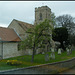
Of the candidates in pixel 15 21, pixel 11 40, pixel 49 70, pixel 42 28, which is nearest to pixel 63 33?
pixel 15 21

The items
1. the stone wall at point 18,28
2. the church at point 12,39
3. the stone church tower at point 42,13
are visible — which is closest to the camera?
the church at point 12,39

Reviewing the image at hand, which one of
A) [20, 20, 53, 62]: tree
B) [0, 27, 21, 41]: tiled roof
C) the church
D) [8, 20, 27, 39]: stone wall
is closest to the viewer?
[20, 20, 53, 62]: tree

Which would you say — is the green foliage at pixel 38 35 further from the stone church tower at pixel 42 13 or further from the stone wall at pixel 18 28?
the stone church tower at pixel 42 13

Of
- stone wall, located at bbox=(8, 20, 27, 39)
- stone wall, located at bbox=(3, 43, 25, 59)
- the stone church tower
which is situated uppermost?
the stone church tower

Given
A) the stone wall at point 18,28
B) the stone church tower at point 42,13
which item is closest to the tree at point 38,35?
the stone wall at point 18,28

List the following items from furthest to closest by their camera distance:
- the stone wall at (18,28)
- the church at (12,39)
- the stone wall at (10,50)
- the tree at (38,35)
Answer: the stone wall at (18,28) < the stone wall at (10,50) < the church at (12,39) < the tree at (38,35)

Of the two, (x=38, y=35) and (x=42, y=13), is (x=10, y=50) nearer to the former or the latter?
(x=38, y=35)

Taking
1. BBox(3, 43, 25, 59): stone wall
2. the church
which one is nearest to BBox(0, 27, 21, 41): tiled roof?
the church

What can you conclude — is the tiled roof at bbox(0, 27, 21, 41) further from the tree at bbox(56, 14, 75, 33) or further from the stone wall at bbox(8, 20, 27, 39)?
the tree at bbox(56, 14, 75, 33)

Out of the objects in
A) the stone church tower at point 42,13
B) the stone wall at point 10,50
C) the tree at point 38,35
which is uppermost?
the stone church tower at point 42,13

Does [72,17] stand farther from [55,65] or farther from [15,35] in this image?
[55,65]

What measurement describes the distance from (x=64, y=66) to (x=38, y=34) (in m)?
5.60

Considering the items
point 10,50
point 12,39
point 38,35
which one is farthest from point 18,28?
point 38,35

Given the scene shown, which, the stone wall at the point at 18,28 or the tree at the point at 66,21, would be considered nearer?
the stone wall at the point at 18,28
